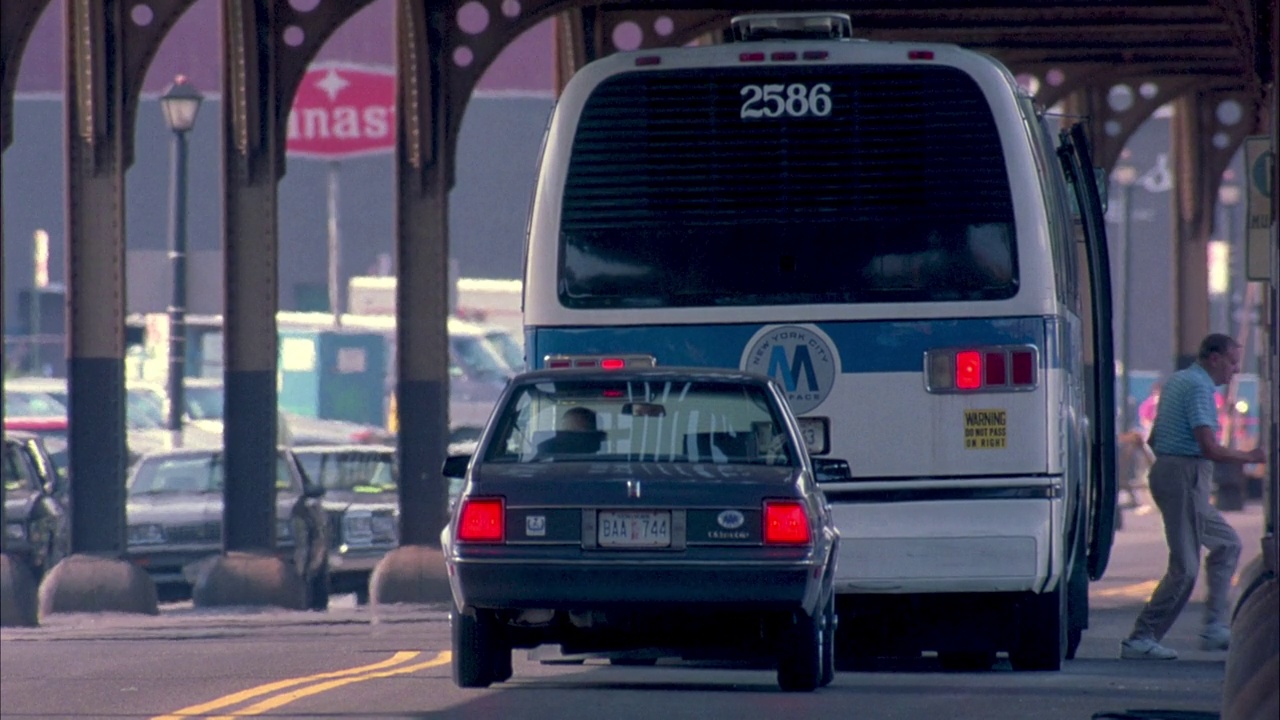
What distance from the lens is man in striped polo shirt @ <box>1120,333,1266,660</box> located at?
16.3 metres

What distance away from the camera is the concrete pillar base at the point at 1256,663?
8.43 metres

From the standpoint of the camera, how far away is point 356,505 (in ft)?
84.3

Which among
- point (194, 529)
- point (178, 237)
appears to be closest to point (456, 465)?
point (194, 529)

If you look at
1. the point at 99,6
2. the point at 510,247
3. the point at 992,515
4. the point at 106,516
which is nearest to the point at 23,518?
the point at 106,516

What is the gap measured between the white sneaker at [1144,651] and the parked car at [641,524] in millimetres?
4512

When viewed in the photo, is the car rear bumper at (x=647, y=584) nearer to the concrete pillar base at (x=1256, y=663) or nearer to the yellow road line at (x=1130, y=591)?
the concrete pillar base at (x=1256, y=663)

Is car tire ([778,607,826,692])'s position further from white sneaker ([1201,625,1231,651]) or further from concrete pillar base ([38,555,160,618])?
concrete pillar base ([38,555,160,618])

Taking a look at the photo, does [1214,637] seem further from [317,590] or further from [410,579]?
[317,590]

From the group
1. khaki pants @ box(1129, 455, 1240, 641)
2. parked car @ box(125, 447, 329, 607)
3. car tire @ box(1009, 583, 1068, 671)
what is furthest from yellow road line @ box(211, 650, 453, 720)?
parked car @ box(125, 447, 329, 607)

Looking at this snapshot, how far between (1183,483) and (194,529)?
1144cm

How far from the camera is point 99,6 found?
71.6ft

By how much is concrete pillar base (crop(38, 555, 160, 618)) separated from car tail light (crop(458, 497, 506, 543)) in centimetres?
1104

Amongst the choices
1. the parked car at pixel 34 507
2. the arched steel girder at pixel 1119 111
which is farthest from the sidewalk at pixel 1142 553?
the parked car at pixel 34 507

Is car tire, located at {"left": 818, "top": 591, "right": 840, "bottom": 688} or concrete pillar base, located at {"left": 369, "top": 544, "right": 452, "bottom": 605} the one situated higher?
car tire, located at {"left": 818, "top": 591, "right": 840, "bottom": 688}
